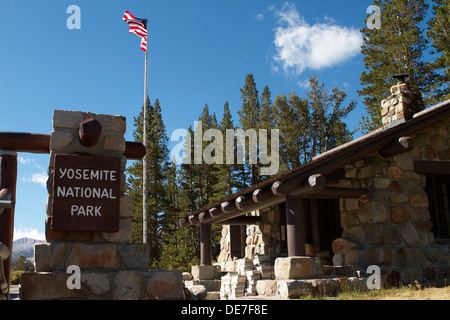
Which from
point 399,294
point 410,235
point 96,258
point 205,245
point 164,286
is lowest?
point 399,294

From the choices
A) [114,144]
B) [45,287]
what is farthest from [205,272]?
[45,287]

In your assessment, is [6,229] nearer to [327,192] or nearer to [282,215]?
[327,192]

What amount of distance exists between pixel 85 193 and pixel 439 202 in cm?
890

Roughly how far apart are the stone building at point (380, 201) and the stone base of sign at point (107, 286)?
9.89ft

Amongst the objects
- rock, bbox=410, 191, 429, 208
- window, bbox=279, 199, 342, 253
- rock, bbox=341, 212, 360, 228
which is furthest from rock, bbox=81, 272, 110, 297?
window, bbox=279, 199, 342, 253

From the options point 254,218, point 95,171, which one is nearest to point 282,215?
point 254,218

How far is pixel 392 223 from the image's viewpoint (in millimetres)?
9711

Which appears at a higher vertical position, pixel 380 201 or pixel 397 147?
pixel 397 147

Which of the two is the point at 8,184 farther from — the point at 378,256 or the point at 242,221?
the point at 242,221

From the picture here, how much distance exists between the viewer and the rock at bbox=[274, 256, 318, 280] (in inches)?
311

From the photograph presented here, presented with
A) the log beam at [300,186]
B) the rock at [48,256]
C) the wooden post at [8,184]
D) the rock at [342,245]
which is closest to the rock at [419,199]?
the rock at [342,245]

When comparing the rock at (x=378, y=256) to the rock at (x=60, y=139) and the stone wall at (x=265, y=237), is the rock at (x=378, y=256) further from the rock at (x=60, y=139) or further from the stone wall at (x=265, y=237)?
the rock at (x=60, y=139)

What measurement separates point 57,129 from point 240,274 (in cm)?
812

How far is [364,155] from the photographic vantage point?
30.7 ft
